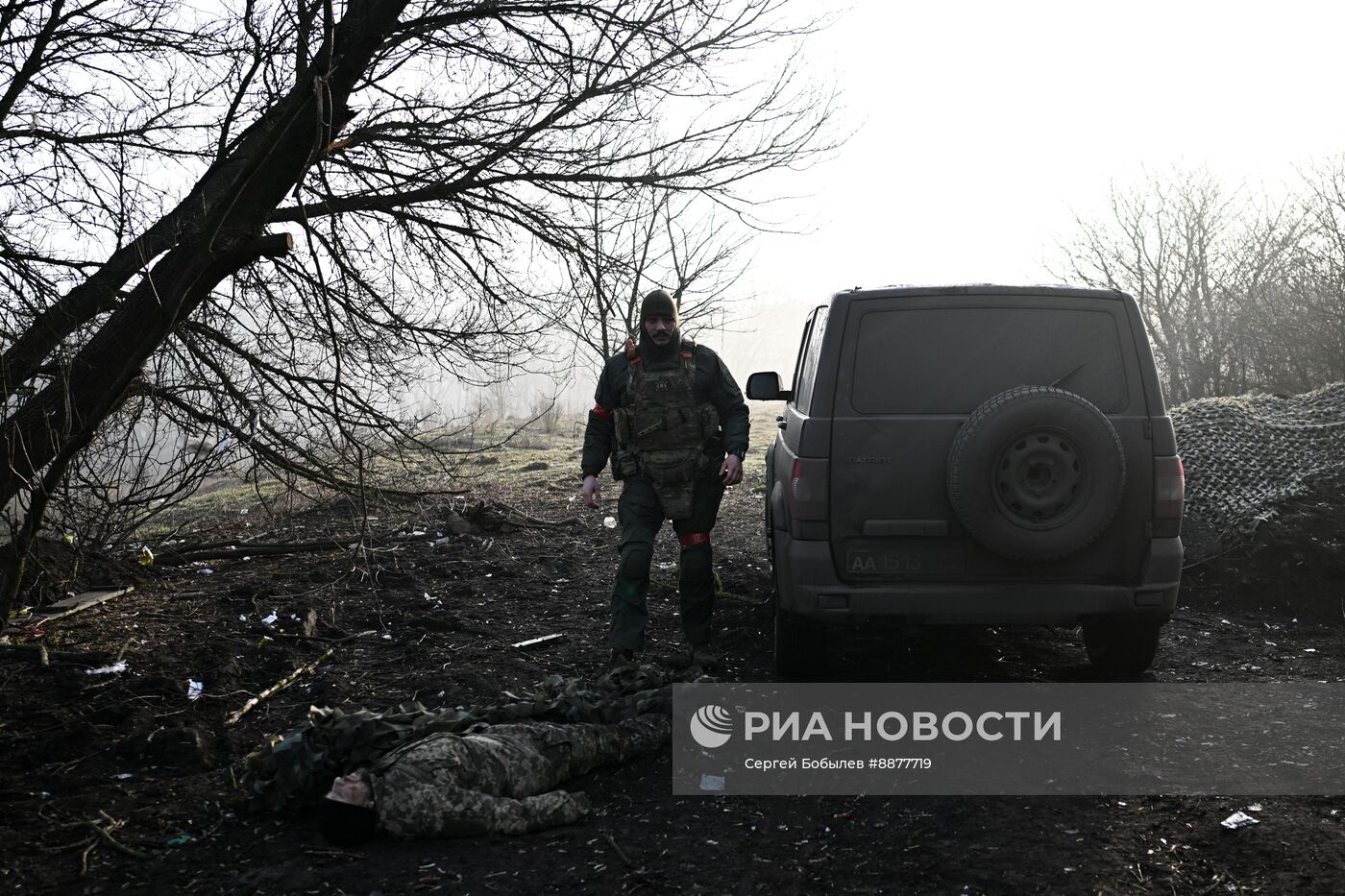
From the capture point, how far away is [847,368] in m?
4.30

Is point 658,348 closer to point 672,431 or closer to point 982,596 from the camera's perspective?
point 672,431

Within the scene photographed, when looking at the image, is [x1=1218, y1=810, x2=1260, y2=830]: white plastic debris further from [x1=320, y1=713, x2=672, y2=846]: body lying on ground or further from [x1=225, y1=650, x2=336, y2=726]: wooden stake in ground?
[x1=225, y1=650, x2=336, y2=726]: wooden stake in ground

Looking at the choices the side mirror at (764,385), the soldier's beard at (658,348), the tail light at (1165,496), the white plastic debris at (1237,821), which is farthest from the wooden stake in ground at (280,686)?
the tail light at (1165,496)

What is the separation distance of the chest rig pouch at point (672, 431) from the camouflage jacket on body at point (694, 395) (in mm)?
52

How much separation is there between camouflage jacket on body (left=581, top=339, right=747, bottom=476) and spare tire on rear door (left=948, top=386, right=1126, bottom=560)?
1.43m

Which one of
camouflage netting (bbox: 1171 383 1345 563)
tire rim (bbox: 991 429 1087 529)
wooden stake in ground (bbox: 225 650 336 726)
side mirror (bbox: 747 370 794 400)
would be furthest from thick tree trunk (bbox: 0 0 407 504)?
camouflage netting (bbox: 1171 383 1345 563)

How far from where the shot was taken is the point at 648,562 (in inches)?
204

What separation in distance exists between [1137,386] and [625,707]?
2.62m

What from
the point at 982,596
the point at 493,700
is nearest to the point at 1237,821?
the point at 982,596

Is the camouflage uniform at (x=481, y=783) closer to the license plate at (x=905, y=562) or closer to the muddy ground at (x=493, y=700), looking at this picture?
the muddy ground at (x=493, y=700)

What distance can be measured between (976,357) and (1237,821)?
2.01 meters

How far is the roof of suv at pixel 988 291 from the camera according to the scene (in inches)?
169

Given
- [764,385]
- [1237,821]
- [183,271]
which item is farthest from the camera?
[764,385]

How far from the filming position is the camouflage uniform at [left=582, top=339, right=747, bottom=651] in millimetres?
5156
